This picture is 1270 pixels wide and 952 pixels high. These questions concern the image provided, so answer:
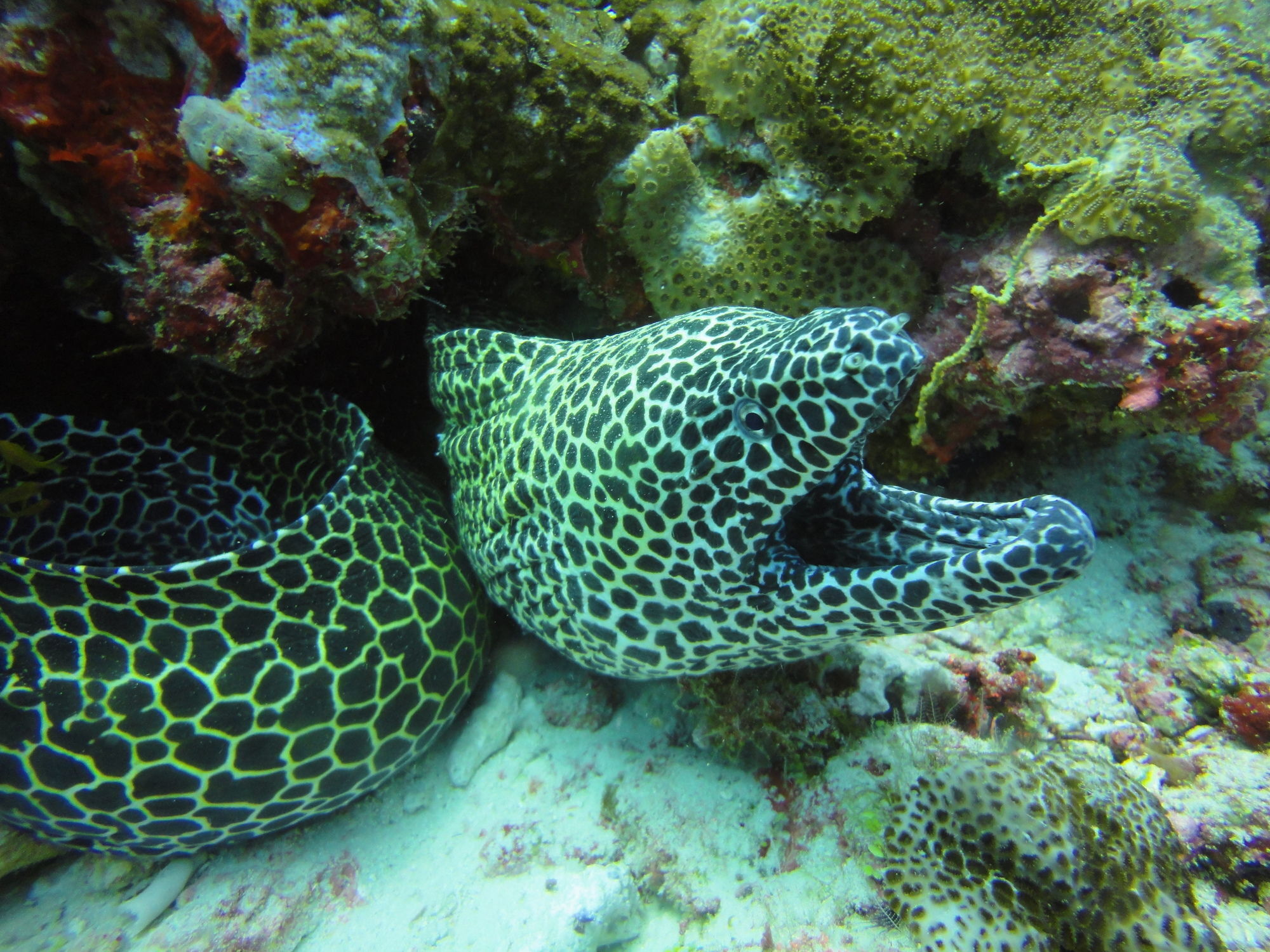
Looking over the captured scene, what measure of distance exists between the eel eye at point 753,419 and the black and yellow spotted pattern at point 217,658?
5.43 ft

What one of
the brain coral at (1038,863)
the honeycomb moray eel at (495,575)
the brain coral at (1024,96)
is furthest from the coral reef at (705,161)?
the brain coral at (1038,863)

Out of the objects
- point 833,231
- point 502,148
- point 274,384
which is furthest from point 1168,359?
point 274,384

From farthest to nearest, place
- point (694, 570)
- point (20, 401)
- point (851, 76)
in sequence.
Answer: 1. point (20, 401)
2. point (851, 76)
3. point (694, 570)

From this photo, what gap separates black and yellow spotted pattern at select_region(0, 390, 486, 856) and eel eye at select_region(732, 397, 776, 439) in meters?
1.65

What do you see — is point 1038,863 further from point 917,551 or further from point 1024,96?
point 1024,96

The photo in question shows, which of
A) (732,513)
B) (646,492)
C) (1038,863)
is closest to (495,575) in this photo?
(646,492)

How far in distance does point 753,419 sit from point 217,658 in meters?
2.22

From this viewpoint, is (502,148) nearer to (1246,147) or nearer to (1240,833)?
(1246,147)

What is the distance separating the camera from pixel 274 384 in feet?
11.4

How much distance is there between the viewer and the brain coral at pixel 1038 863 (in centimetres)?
193

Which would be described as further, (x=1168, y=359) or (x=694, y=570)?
(x=1168, y=359)

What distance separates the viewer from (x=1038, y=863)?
2008 mm

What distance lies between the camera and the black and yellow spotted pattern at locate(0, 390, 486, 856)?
2297mm

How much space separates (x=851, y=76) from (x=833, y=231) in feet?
2.02
